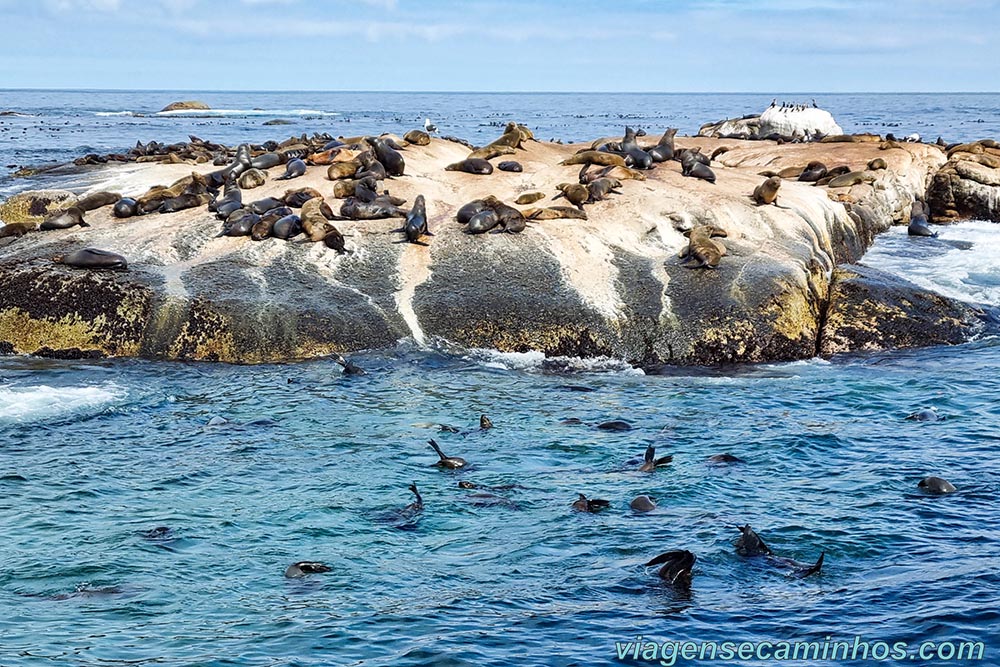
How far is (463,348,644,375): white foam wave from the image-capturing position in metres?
13.8

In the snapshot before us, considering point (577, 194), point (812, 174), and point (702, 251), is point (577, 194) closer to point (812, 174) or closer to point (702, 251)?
point (702, 251)

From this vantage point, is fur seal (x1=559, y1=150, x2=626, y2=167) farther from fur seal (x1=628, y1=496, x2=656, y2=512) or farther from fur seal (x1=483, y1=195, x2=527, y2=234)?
fur seal (x1=628, y1=496, x2=656, y2=512)

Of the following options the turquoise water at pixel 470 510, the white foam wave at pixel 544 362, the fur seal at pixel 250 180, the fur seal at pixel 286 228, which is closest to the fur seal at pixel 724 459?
the turquoise water at pixel 470 510

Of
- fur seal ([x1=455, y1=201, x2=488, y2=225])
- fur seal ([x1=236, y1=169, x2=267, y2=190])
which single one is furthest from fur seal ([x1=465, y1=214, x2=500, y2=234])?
fur seal ([x1=236, y1=169, x2=267, y2=190])

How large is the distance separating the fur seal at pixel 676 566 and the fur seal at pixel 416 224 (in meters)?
8.34

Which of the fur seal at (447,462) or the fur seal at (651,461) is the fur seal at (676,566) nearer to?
the fur seal at (651,461)

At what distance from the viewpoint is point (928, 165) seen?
91.3 ft

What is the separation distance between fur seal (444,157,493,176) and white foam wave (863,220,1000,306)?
7.53 metres

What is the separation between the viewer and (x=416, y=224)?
15.4 meters

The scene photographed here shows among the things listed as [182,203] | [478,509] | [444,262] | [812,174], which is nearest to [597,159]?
[444,262]

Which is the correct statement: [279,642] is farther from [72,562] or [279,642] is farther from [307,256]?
[307,256]

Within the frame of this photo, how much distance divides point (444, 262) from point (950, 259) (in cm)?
1139

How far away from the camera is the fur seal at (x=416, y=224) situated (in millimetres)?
15352

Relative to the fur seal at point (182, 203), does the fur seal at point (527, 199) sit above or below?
above
